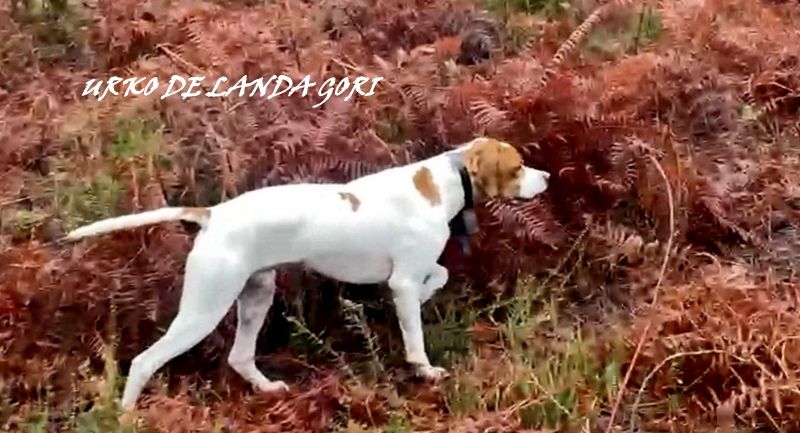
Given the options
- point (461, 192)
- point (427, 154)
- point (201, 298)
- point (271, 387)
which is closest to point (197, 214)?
point (201, 298)

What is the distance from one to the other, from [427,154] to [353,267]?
27.8 inches

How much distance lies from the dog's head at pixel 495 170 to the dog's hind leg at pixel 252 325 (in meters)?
0.43

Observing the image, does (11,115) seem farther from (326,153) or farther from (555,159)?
(555,159)

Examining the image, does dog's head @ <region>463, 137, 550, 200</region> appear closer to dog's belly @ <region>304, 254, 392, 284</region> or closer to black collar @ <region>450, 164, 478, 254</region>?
black collar @ <region>450, 164, 478, 254</region>

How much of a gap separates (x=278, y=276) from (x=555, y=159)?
2.58 ft

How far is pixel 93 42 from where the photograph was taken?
3846 mm

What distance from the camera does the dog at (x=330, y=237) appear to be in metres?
2.24

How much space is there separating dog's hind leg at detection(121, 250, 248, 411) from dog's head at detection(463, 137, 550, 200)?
1.62 feet

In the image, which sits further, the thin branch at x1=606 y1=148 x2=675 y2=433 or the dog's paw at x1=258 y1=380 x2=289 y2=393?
the dog's paw at x1=258 y1=380 x2=289 y2=393

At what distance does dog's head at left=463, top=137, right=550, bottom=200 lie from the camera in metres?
2.41

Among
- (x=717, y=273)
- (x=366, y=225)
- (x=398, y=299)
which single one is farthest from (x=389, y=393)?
(x=717, y=273)

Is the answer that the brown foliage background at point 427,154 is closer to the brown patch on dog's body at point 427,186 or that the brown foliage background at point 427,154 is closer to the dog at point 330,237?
the dog at point 330,237

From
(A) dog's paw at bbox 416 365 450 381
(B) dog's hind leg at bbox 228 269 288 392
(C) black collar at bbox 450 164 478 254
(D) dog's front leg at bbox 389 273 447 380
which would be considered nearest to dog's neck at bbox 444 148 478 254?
(C) black collar at bbox 450 164 478 254

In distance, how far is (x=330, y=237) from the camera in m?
2.31
